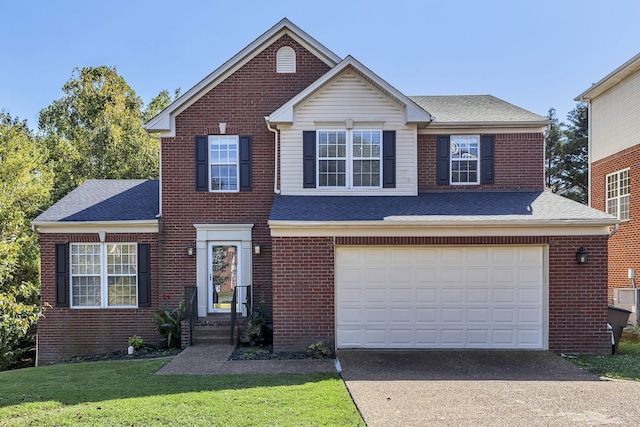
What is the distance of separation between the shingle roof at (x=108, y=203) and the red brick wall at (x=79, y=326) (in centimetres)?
50

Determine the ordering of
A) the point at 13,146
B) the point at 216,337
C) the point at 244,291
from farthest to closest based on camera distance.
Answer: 1. the point at 13,146
2. the point at 244,291
3. the point at 216,337

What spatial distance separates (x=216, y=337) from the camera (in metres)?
10.5

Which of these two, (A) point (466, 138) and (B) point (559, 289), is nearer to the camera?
(B) point (559, 289)

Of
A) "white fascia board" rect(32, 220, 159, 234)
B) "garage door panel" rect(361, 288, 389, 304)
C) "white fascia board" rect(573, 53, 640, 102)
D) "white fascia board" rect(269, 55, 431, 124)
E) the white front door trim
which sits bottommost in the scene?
"garage door panel" rect(361, 288, 389, 304)

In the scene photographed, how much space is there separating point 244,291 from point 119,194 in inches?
214

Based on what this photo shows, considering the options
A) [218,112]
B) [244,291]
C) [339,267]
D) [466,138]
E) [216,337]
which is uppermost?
[218,112]

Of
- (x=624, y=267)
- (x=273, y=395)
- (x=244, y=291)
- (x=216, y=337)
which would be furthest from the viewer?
(x=624, y=267)

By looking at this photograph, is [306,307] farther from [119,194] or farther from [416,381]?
[119,194]

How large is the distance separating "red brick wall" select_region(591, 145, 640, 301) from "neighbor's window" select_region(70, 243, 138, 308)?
15561 millimetres

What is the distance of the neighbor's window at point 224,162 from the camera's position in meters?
11.8

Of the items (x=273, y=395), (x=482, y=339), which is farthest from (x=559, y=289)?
(x=273, y=395)

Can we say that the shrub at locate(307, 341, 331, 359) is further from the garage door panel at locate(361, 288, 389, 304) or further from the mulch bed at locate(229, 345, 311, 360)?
the garage door panel at locate(361, 288, 389, 304)

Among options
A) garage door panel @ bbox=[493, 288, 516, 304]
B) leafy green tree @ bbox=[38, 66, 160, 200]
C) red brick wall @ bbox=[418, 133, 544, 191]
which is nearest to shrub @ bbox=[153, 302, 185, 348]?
red brick wall @ bbox=[418, 133, 544, 191]

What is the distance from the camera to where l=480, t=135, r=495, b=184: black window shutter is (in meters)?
11.7
